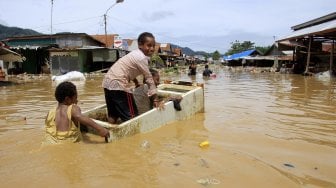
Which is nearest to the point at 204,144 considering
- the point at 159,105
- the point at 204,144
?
the point at 204,144

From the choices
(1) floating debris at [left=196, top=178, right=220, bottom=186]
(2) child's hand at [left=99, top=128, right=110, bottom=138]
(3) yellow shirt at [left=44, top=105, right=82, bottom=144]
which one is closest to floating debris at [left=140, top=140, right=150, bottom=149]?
(2) child's hand at [left=99, top=128, right=110, bottom=138]

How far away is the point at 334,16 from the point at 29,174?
27724 millimetres

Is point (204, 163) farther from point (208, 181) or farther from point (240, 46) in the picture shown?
point (240, 46)

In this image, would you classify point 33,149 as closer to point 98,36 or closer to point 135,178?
point 135,178

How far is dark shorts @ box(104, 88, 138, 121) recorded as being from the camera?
464 centimetres

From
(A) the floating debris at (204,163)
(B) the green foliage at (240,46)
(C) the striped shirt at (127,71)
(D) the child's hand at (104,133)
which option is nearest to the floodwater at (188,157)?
(A) the floating debris at (204,163)

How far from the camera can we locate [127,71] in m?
4.62

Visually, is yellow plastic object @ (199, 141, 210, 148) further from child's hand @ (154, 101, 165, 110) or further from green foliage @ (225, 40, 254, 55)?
green foliage @ (225, 40, 254, 55)

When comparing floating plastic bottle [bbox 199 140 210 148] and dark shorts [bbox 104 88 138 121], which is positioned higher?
dark shorts [bbox 104 88 138 121]

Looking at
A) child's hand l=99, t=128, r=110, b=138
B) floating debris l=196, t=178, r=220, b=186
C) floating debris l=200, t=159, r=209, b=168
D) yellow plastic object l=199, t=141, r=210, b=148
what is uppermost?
child's hand l=99, t=128, r=110, b=138

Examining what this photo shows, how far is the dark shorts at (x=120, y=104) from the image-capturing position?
4645mm

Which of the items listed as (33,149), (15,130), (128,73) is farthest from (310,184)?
(15,130)

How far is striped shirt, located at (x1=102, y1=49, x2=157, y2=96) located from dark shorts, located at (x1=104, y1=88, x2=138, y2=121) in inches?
2.8

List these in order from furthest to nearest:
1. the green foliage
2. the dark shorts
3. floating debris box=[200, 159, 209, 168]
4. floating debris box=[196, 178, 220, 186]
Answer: the green foliage → the dark shorts → floating debris box=[200, 159, 209, 168] → floating debris box=[196, 178, 220, 186]
